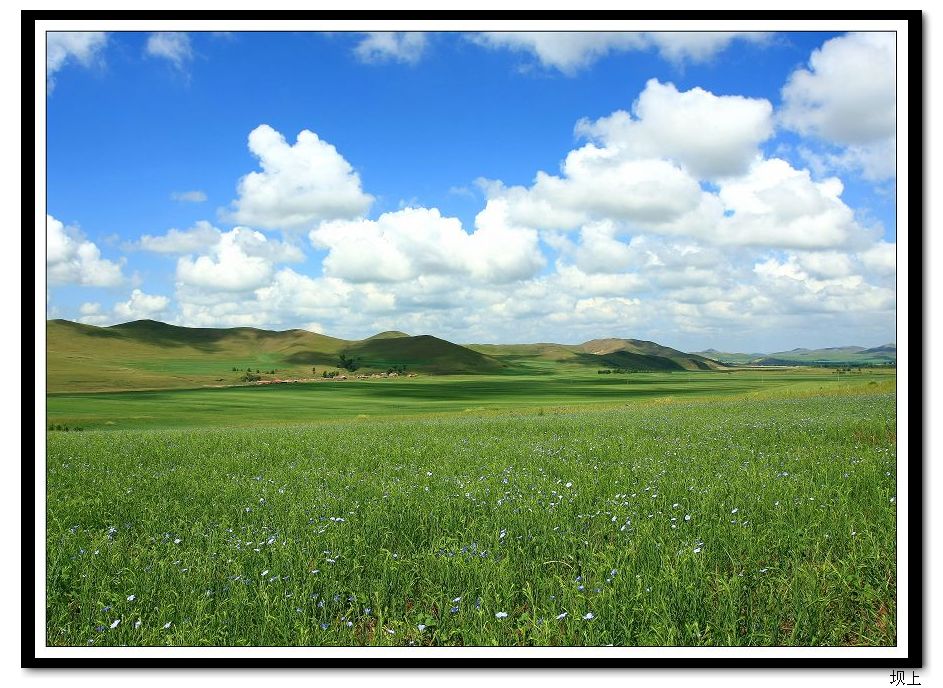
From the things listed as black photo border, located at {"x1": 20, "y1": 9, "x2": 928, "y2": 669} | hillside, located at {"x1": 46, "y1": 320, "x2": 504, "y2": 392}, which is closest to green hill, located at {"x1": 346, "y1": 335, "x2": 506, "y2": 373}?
hillside, located at {"x1": 46, "y1": 320, "x2": 504, "y2": 392}

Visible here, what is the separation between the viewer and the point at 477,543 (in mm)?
4605

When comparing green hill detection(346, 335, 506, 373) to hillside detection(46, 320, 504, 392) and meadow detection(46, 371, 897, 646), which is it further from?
meadow detection(46, 371, 897, 646)

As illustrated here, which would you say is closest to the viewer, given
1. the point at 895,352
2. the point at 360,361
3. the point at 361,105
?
the point at 895,352

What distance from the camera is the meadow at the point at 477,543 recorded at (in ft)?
12.3

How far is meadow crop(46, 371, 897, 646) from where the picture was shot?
3.75m

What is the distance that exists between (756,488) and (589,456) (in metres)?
2.73

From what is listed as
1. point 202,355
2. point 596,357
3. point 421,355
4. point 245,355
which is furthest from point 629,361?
point 202,355
